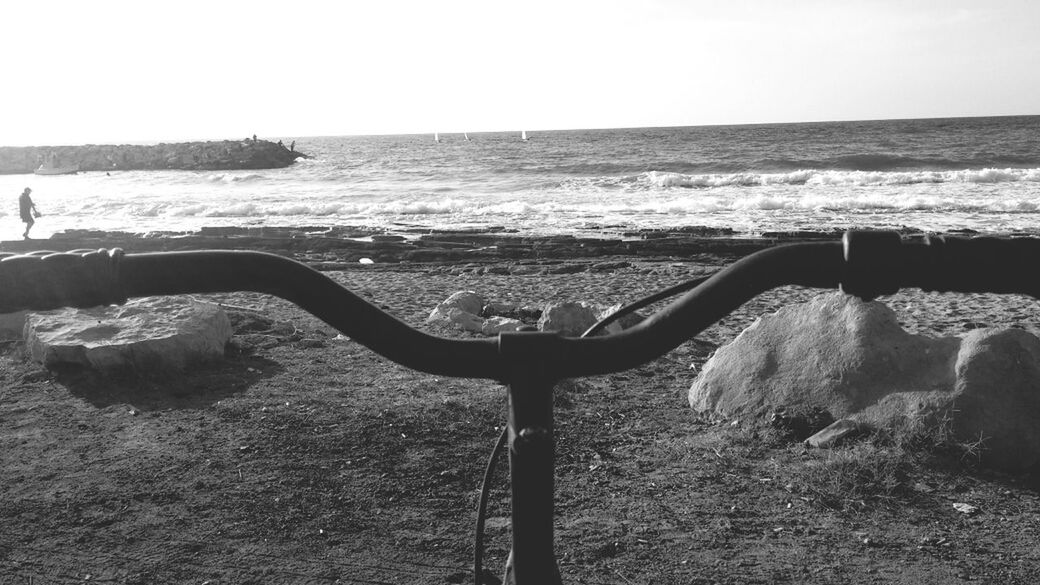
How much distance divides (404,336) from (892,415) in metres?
4.36

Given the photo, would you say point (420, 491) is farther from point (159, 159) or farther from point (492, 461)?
point (159, 159)

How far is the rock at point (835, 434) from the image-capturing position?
4.71 m

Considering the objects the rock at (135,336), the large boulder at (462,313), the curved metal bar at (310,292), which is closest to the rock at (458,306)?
the large boulder at (462,313)

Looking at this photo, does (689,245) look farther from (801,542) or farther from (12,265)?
(12,265)

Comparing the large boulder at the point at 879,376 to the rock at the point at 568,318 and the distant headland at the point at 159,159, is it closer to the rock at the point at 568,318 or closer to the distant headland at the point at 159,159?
the rock at the point at 568,318

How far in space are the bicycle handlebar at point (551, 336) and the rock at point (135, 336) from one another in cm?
548

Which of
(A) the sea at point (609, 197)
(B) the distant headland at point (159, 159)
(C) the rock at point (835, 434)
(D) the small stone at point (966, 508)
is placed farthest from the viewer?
(B) the distant headland at point (159, 159)

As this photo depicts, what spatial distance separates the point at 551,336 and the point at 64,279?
62cm

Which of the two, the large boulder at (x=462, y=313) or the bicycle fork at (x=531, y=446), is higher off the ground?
the bicycle fork at (x=531, y=446)

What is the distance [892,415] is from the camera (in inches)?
187

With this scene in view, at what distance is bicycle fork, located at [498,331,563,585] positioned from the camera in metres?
1.02

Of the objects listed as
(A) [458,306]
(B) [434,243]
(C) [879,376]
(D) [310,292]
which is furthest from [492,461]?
(B) [434,243]

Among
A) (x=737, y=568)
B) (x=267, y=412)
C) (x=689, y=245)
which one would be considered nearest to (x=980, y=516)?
(x=737, y=568)

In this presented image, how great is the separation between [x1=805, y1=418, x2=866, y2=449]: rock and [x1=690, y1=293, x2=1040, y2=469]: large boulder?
0.25 ft
